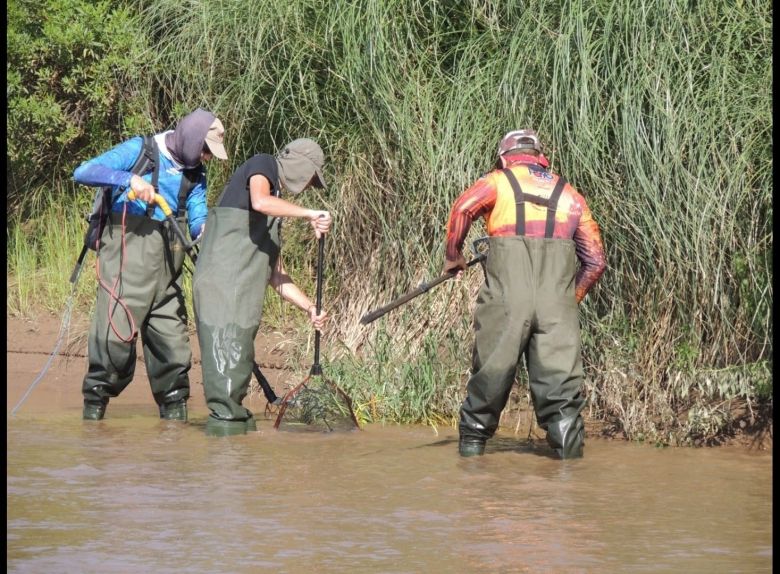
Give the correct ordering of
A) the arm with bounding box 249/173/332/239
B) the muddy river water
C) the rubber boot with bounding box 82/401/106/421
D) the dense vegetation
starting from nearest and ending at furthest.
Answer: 1. the muddy river water
2. the dense vegetation
3. the arm with bounding box 249/173/332/239
4. the rubber boot with bounding box 82/401/106/421

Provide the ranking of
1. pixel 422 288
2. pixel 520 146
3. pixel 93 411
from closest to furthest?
pixel 520 146 < pixel 422 288 < pixel 93 411

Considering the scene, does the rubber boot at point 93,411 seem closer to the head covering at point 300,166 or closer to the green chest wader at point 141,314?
the green chest wader at point 141,314

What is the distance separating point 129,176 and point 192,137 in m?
0.42

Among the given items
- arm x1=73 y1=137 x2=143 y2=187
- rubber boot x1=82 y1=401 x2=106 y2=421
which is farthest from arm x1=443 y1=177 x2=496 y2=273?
rubber boot x1=82 y1=401 x2=106 y2=421

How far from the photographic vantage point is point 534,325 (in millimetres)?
7730

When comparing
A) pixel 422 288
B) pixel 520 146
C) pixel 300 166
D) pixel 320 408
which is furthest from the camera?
pixel 320 408

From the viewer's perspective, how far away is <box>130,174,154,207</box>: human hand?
8500mm

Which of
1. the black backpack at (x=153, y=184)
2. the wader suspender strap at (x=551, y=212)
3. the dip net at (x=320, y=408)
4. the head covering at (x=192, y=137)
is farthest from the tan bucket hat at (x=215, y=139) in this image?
the wader suspender strap at (x=551, y=212)

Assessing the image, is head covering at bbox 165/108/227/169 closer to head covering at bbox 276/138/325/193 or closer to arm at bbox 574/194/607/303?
head covering at bbox 276/138/325/193

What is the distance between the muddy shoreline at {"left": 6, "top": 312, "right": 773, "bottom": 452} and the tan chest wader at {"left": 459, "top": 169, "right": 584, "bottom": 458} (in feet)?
2.87

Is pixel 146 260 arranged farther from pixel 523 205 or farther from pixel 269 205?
pixel 523 205

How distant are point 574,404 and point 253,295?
6.38 ft

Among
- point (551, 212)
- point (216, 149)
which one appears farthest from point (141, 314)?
point (551, 212)

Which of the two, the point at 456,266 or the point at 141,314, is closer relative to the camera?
the point at 456,266
